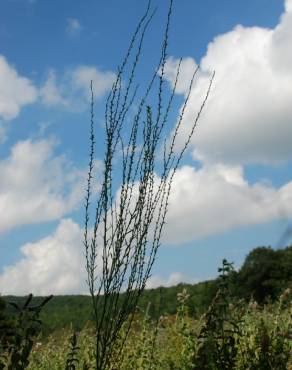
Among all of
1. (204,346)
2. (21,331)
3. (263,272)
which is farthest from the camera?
(263,272)

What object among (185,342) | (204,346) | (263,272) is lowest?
(204,346)

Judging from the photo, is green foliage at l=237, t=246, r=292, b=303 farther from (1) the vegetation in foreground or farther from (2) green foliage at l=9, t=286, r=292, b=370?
(2) green foliage at l=9, t=286, r=292, b=370

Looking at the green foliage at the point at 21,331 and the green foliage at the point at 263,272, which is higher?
the green foliage at the point at 263,272

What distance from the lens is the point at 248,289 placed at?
47688 millimetres

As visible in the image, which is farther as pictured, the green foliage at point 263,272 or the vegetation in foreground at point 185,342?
the green foliage at point 263,272

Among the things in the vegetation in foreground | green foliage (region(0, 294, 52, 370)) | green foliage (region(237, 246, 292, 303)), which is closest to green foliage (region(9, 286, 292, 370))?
the vegetation in foreground

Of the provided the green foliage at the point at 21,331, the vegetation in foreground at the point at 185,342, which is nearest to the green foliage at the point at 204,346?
the vegetation in foreground at the point at 185,342

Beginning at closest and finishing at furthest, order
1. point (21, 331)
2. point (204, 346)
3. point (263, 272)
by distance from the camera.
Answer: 1. point (21, 331)
2. point (204, 346)
3. point (263, 272)

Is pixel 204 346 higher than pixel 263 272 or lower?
lower

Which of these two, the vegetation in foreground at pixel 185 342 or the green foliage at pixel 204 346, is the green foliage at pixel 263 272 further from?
the green foliage at pixel 204 346

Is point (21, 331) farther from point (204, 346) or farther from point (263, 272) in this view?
point (263, 272)

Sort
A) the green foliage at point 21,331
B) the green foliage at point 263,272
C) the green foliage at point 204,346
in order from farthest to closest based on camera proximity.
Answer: the green foliage at point 263,272, the green foliage at point 204,346, the green foliage at point 21,331

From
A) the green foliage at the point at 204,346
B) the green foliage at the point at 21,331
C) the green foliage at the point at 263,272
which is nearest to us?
the green foliage at the point at 21,331

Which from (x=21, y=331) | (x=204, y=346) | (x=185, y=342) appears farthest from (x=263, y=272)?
(x=21, y=331)
